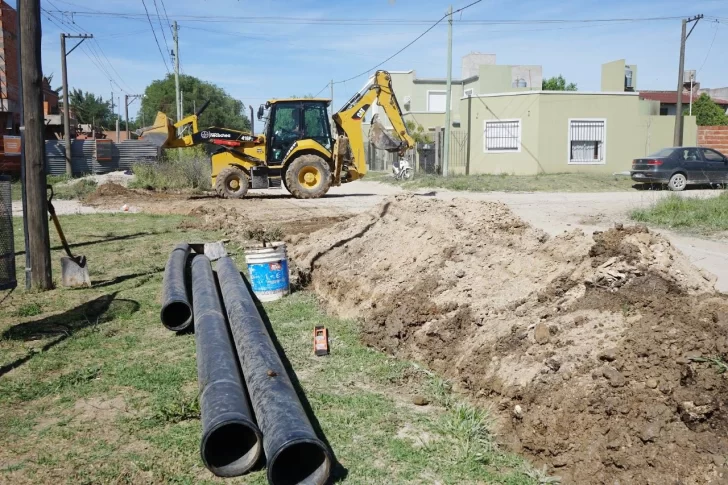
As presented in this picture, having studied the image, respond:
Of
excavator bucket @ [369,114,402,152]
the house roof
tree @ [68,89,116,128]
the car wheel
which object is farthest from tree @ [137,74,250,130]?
the car wheel

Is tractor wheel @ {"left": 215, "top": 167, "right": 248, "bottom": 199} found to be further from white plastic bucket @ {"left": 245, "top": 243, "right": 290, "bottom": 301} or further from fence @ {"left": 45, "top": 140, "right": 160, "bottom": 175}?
fence @ {"left": 45, "top": 140, "right": 160, "bottom": 175}

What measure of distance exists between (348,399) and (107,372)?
2149 millimetres

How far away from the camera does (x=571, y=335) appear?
448cm

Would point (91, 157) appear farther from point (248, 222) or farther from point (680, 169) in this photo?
point (680, 169)

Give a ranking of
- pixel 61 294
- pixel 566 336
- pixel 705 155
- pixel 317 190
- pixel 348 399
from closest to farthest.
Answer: pixel 566 336, pixel 348 399, pixel 61 294, pixel 317 190, pixel 705 155

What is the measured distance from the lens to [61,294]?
27.8ft

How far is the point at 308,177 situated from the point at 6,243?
46.8 feet

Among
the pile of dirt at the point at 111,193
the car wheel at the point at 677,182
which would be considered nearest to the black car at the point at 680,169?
the car wheel at the point at 677,182

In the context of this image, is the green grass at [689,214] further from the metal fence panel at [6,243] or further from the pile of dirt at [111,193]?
the pile of dirt at [111,193]

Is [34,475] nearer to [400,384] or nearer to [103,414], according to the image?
[103,414]

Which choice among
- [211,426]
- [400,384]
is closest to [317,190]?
[400,384]

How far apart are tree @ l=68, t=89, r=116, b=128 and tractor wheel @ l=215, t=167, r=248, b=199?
64.0 meters

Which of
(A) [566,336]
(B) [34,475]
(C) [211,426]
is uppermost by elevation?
(A) [566,336]

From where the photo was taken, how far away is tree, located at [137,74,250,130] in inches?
2901
